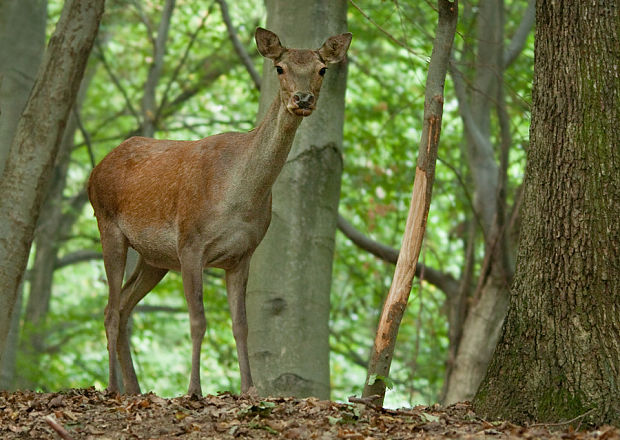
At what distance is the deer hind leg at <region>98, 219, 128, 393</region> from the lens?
300 inches

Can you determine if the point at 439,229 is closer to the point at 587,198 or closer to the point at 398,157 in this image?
the point at 398,157

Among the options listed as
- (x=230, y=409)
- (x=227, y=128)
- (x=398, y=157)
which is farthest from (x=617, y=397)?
(x=227, y=128)

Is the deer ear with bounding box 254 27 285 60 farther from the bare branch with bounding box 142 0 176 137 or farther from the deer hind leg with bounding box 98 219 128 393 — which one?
the bare branch with bounding box 142 0 176 137

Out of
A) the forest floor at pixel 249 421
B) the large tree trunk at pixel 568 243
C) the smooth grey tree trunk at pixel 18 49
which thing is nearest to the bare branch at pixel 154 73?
the smooth grey tree trunk at pixel 18 49

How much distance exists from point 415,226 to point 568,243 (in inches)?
37.6

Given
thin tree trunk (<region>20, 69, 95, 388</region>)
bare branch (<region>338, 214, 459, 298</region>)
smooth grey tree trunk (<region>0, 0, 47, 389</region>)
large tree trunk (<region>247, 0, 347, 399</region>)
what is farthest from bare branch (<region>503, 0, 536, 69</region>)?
thin tree trunk (<region>20, 69, 95, 388</region>)

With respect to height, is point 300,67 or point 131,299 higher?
point 300,67

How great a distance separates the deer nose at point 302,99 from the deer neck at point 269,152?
0.42 m

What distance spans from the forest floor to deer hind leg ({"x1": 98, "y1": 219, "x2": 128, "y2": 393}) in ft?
4.46

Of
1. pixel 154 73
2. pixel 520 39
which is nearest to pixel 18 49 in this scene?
pixel 154 73

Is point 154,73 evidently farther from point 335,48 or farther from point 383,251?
point 335,48

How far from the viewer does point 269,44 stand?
6.79m

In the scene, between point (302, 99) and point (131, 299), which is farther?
point (131, 299)

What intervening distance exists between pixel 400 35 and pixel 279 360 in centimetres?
955
